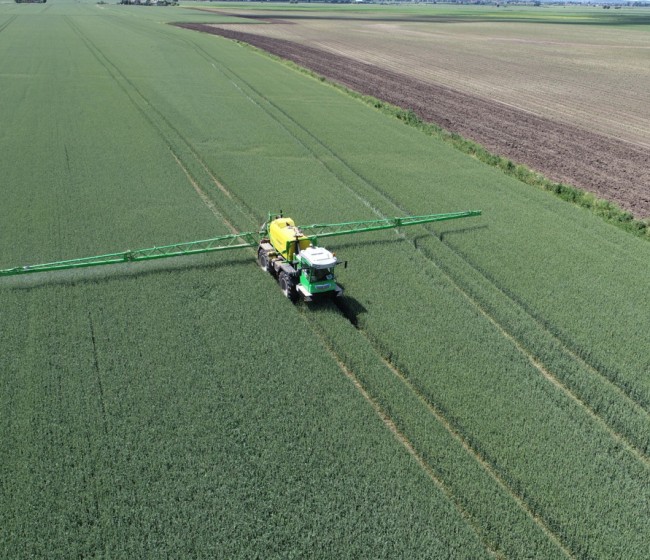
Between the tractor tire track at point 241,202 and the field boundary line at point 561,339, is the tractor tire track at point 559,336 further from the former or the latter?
the tractor tire track at point 241,202

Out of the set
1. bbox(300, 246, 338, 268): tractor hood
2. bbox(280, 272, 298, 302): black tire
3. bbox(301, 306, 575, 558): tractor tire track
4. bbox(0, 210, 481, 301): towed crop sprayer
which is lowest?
bbox(301, 306, 575, 558): tractor tire track

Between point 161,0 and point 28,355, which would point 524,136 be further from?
point 161,0

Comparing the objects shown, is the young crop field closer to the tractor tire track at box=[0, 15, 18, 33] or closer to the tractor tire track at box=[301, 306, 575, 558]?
the tractor tire track at box=[301, 306, 575, 558]

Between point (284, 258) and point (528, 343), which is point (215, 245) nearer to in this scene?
point (284, 258)

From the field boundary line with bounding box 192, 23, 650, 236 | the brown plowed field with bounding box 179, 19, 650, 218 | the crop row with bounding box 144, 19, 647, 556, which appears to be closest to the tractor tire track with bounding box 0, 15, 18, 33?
the brown plowed field with bounding box 179, 19, 650, 218

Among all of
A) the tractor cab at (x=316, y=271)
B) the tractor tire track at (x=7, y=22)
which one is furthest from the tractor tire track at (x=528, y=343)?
the tractor tire track at (x=7, y=22)

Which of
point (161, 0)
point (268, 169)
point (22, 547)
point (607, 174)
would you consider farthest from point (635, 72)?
point (161, 0)

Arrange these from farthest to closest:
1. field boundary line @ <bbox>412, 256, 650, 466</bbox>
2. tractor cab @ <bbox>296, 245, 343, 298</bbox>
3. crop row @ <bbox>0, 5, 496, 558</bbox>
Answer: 1. tractor cab @ <bbox>296, 245, 343, 298</bbox>
2. field boundary line @ <bbox>412, 256, 650, 466</bbox>
3. crop row @ <bbox>0, 5, 496, 558</bbox>

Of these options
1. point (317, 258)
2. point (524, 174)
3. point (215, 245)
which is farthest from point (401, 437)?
point (524, 174)

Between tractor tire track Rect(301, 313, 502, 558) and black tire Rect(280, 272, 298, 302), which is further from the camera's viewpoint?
black tire Rect(280, 272, 298, 302)
